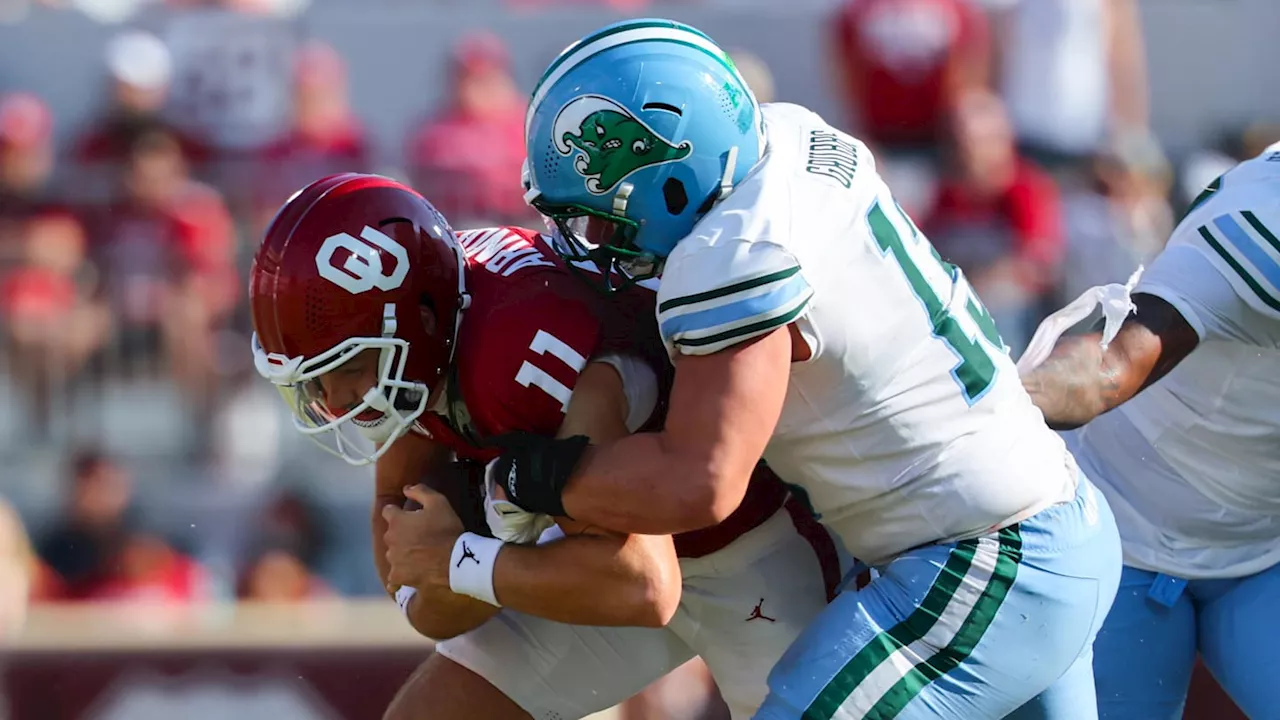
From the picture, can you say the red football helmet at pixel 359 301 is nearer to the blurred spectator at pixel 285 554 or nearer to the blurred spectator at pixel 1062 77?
the blurred spectator at pixel 285 554

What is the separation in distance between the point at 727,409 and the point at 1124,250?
461 cm

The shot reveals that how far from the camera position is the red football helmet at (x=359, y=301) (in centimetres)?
296

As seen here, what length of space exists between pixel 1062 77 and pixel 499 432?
16.5 feet

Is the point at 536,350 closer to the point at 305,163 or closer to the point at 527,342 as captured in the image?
the point at 527,342

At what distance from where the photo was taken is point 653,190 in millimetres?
2762

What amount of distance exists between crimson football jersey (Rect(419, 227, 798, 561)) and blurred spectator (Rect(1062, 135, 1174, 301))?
3752mm

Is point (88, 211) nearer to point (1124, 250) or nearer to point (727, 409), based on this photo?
point (1124, 250)

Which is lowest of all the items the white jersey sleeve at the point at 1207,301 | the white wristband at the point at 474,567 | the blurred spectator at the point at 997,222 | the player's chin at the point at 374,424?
the blurred spectator at the point at 997,222

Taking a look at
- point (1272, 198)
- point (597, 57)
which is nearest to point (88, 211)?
point (597, 57)

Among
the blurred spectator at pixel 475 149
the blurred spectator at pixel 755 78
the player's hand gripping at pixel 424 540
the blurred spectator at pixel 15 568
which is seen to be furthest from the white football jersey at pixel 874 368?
the blurred spectator at pixel 475 149

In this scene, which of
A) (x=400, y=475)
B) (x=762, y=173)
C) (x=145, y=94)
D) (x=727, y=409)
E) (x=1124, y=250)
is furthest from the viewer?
(x=145, y=94)

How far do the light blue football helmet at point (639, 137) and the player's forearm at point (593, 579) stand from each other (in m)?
0.51

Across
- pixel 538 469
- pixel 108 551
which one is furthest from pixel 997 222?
pixel 538 469

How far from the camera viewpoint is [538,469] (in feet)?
8.93
